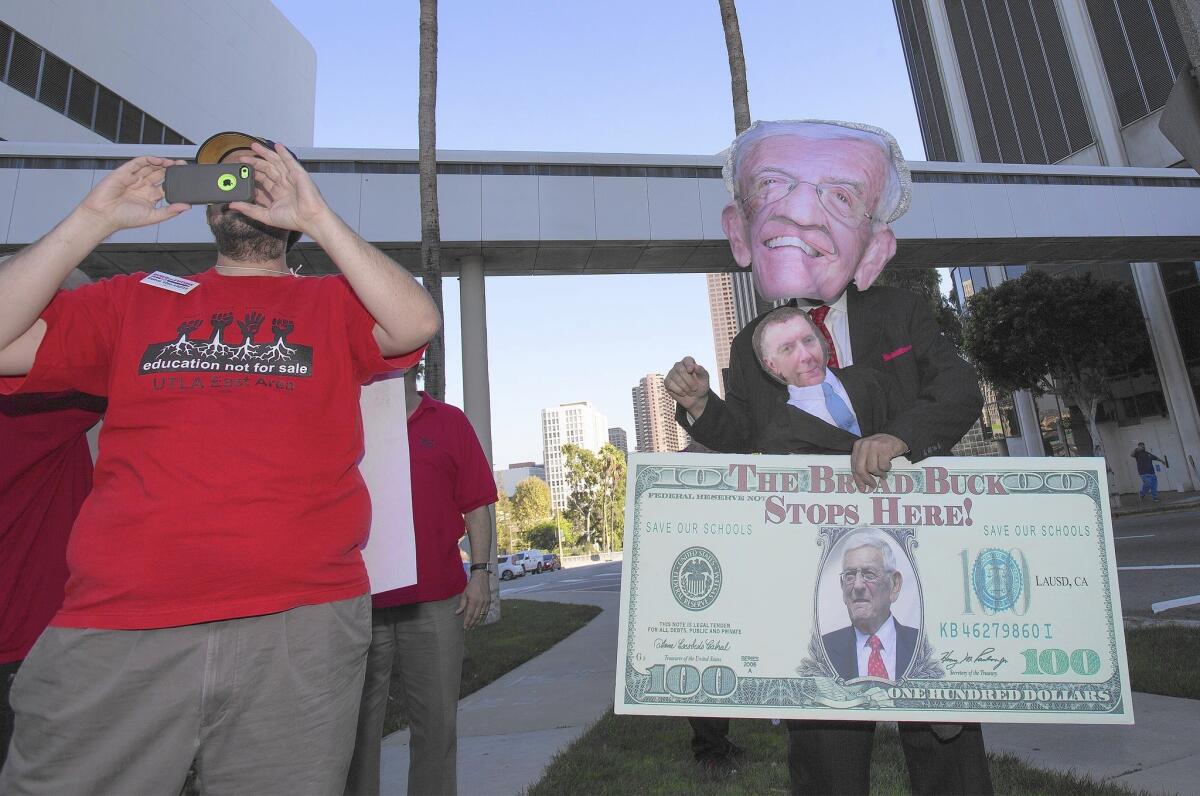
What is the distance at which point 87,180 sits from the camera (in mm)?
10688

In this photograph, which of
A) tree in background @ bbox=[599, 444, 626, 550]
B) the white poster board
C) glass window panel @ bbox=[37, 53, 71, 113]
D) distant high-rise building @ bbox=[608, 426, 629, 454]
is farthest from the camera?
distant high-rise building @ bbox=[608, 426, 629, 454]

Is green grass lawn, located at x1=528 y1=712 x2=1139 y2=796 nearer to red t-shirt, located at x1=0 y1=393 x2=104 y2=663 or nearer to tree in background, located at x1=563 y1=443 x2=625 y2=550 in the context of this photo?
red t-shirt, located at x1=0 y1=393 x2=104 y2=663

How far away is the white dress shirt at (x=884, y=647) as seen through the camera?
154cm

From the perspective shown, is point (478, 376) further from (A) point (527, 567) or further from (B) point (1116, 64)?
(A) point (527, 567)

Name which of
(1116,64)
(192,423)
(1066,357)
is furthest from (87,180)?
(1116,64)

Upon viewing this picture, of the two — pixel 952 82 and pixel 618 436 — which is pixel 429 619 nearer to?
pixel 952 82

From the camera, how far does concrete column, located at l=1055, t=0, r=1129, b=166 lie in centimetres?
2419

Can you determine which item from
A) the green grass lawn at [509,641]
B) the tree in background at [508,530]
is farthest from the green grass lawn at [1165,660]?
the tree in background at [508,530]

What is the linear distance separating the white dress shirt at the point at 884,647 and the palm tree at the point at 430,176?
6.95 meters

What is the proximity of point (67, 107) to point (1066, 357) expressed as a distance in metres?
31.6

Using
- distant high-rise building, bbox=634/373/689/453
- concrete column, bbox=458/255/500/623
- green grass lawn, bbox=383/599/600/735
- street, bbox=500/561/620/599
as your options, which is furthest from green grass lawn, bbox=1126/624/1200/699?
distant high-rise building, bbox=634/373/689/453

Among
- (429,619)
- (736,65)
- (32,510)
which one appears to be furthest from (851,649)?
(736,65)

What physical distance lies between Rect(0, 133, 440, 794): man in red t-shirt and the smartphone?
3 centimetres

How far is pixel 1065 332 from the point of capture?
21.3m
